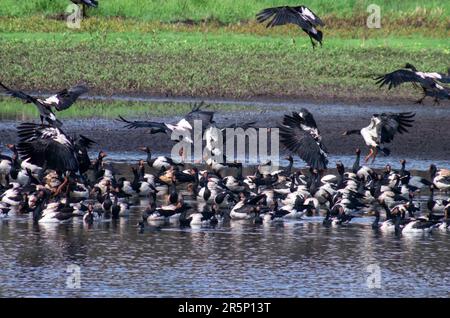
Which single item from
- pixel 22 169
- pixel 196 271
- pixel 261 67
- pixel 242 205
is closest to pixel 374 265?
pixel 196 271

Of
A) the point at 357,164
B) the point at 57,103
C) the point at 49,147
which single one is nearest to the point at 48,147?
the point at 49,147

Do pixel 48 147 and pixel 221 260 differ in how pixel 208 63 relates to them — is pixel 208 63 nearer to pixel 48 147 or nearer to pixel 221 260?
pixel 48 147

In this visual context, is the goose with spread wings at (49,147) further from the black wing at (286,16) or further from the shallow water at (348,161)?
the shallow water at (348,161)

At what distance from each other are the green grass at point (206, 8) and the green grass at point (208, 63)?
4969mm

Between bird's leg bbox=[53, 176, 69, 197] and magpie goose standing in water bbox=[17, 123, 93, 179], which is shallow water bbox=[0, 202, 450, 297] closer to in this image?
magpie goose standing in water bbox=[17, 123, 93, 179]

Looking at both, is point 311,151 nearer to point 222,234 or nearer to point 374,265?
point 222,234

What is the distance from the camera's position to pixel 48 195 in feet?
60.9

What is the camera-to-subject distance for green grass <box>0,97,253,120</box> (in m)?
26.2

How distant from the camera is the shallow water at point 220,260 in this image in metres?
13.9

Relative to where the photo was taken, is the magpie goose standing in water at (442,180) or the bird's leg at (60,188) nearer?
the bird's leg at (60,188)

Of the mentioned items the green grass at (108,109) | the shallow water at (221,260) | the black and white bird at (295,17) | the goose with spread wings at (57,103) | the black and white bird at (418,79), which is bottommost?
the shallow water at (221,260)

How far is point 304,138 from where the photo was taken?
19297 mm

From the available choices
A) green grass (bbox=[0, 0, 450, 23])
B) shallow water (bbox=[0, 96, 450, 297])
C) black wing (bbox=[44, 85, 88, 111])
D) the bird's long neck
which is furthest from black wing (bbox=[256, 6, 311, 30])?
green grass (bbox=[0, 0, 450, 23])

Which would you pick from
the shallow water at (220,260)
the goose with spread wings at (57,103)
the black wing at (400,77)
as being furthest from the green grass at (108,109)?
the shallow water at (220,260)
